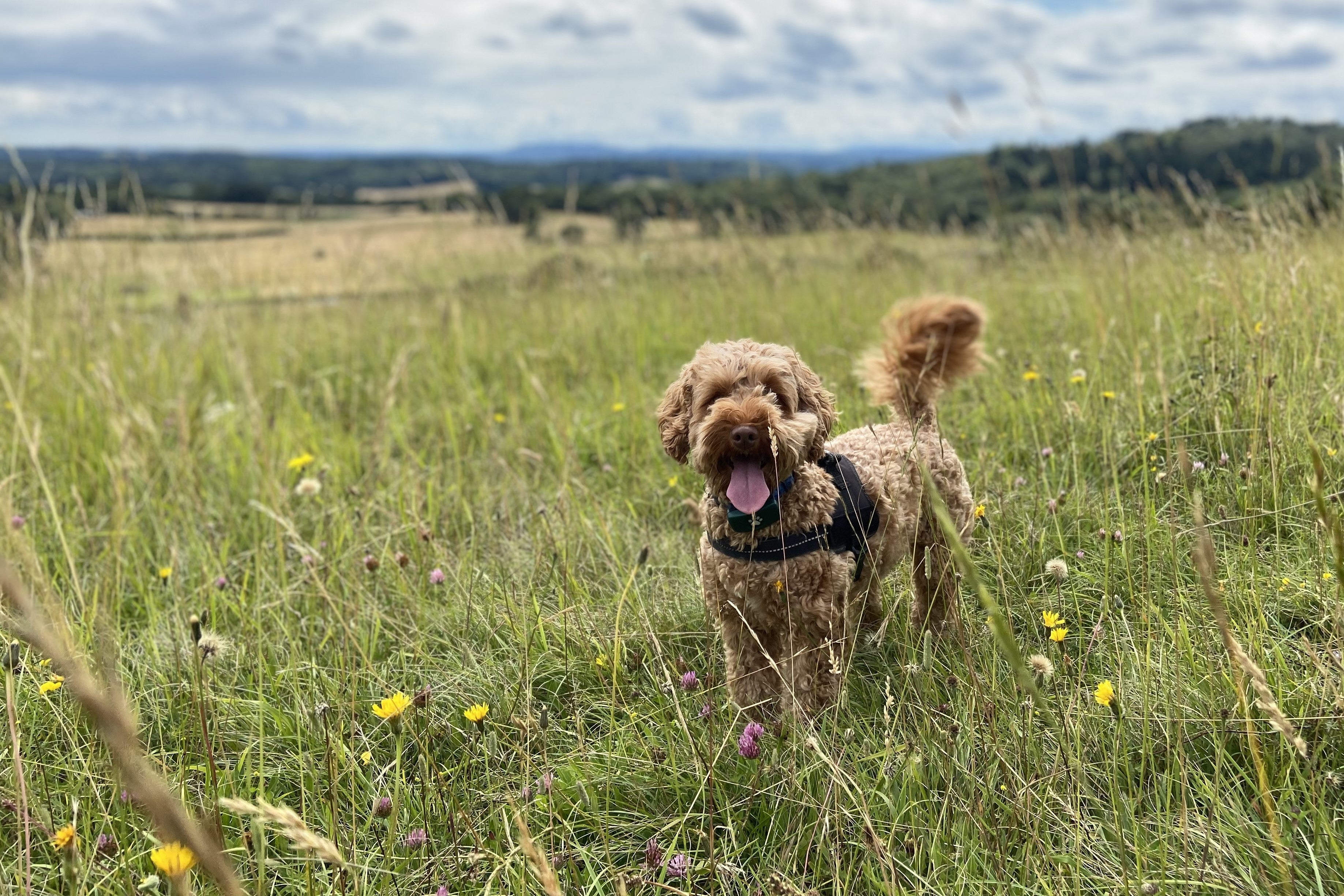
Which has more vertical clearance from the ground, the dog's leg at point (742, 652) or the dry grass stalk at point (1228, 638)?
the dry grass stalk at point (1228, 638)

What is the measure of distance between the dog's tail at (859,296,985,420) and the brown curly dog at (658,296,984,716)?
0.12m

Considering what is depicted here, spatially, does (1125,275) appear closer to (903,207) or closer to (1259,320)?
(1259,320)

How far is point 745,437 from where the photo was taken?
2451 mm

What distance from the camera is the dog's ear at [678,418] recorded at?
282cm

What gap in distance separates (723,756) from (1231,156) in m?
8.93

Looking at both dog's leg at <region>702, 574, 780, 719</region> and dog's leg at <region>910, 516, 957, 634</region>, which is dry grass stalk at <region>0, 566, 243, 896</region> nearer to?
dog's leg at <region>702, 574, 780, 719</region>

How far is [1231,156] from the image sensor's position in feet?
27.3

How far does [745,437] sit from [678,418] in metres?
0.45

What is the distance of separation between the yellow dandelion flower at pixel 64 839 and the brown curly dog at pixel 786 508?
1.65 meters

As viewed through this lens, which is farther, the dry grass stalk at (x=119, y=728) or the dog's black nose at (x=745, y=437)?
the dog's black nose at (x=745, y=437)

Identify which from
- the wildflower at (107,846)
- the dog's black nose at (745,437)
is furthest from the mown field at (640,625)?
the dog's black nose at (745,437)

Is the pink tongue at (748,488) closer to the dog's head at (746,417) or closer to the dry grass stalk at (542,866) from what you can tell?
the dog's head at (746,417)

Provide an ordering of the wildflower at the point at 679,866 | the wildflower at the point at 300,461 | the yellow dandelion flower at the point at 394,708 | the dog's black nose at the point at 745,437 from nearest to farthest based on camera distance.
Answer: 1. the yellow dandelion flower at the point at 394,708
2. the wildflower at the point at 679,866
3. the dog's black nose at the point at 745,437
4. the wildflower at the point at 300,461

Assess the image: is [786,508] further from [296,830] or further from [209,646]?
[296,830]
